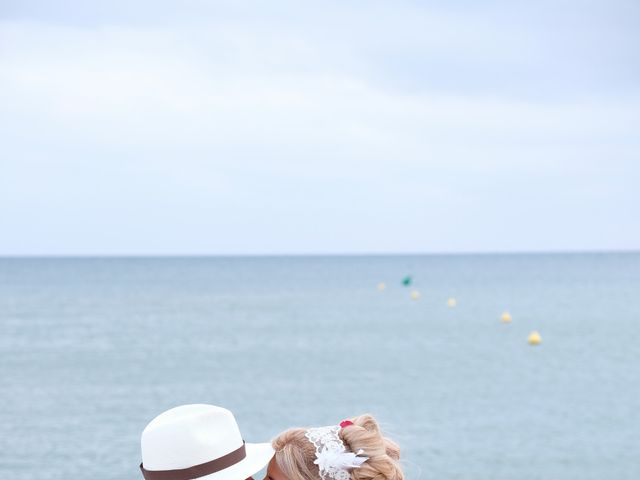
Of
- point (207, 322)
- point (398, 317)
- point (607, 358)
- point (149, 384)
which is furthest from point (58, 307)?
point (607, 358)

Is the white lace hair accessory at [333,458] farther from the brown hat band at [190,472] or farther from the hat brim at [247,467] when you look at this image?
the brown hat band at [190,472]

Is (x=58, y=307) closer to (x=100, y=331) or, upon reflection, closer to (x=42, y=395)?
(x=100, y=331)

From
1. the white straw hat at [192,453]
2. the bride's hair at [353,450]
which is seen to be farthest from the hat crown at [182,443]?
the bride's hair at [353,450]

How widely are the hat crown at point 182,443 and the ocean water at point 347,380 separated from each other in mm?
633

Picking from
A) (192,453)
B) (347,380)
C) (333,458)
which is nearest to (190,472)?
(192,453)

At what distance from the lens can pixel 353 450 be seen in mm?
2404

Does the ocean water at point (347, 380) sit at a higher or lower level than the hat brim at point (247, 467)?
lower

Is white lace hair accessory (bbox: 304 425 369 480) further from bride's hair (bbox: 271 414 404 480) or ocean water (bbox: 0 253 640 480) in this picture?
ocean water (bbox: 0 253 640 480)

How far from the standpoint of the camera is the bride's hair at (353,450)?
2338 millimetres

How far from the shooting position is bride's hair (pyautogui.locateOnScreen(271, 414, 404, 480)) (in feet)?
7.67

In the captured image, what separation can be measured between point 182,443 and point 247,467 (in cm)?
18

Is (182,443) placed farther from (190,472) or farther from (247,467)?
(247,467)

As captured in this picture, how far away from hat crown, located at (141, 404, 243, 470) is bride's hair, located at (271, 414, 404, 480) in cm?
15

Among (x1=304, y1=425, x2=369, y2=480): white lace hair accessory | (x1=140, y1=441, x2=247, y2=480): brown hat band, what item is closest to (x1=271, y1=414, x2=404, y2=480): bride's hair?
(x1=304, y1=425, x2=369, y2=480): white lace hair accessory
